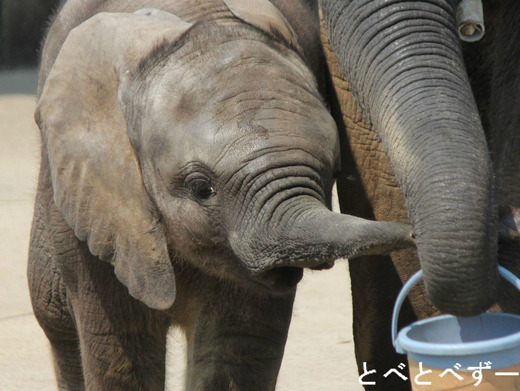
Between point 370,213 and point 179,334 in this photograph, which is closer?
point 370,213

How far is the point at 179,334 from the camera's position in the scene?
185 inches

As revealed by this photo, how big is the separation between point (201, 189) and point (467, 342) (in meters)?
0.81

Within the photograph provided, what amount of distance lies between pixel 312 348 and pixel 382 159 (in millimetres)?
1565

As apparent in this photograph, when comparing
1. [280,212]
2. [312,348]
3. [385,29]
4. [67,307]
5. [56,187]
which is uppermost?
[385,29]

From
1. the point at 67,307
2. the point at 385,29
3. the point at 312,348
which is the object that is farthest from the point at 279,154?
the point at 312,348

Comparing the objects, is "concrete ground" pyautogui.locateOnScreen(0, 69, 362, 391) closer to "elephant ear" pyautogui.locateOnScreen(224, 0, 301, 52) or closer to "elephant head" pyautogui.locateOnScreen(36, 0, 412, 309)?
"elephant head" pyautogui.locateOnScreen(36, 0, 412, 309)

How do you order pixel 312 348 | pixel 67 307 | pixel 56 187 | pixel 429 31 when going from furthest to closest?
1. pixel 312 348
2. pixel 67 307
3. pixel 56 187
4. pixel 429 31

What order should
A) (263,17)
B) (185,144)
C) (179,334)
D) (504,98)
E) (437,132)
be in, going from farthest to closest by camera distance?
1. (179,334)
2. (504,98)
3. (263,17)
4. (185,144)
5. (437,132)

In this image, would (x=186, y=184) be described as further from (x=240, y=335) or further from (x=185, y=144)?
(x=240, y=335)

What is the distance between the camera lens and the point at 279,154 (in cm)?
287

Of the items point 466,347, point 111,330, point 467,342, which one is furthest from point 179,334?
point 466,347

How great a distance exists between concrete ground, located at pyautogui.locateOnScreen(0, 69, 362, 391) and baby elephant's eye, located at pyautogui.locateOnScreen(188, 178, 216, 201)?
1161 millimetres

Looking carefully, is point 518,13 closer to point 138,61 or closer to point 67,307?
point 138,61

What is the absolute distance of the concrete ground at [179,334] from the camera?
4655 mm
